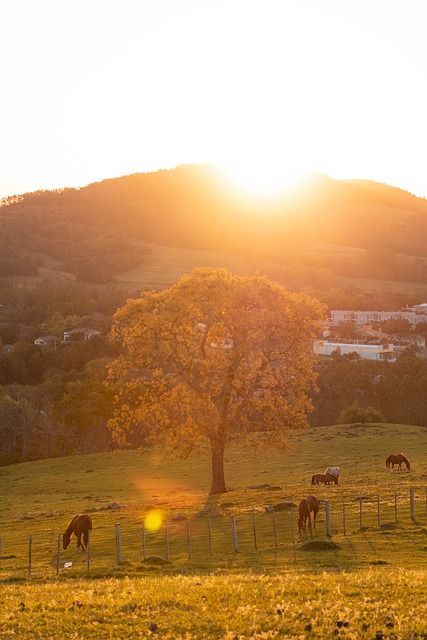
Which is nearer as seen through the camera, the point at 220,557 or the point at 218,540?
the point at 220,557

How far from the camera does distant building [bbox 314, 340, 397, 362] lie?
497 ft

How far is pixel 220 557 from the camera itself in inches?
1150

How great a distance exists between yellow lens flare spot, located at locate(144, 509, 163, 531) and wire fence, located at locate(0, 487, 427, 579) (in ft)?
1.37

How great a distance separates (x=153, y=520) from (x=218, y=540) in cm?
838

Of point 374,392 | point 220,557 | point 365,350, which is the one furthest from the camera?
point 365,350

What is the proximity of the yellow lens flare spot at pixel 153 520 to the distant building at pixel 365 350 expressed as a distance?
360 ft

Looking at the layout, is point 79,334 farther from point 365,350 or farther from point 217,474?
point 217,474

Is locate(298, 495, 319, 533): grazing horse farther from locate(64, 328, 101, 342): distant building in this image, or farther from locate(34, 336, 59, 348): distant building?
locate(64, 328, 101, 342): distant building

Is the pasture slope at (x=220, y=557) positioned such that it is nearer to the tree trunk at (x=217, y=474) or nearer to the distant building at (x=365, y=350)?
the tree trunk at (x=217, y=474)

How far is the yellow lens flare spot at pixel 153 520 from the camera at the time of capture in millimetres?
39250

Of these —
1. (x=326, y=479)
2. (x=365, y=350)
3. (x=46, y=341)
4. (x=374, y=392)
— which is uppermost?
(x=46, y=341)

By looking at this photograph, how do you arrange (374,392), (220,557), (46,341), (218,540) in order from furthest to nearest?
(46,341) < (374,392) < (218,540) < (220,557)

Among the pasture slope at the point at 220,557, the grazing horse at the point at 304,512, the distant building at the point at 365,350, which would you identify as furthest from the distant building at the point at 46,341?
the grazing horse at the point at 304,512

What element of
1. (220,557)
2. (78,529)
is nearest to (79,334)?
(78,529)
